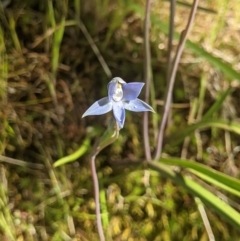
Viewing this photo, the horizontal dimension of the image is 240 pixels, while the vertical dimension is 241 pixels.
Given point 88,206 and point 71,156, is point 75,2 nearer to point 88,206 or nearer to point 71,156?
point 71,156

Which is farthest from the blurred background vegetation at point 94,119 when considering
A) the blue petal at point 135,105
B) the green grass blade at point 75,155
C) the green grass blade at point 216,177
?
the blue petal at point 135,105

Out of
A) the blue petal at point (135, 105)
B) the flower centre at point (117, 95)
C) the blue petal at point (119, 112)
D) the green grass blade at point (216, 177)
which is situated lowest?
the green grass blade at point (216, 177)

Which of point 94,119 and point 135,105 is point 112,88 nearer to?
point 135,105

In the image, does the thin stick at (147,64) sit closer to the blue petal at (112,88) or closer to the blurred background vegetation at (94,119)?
the blurred background vegetation at (94,119)

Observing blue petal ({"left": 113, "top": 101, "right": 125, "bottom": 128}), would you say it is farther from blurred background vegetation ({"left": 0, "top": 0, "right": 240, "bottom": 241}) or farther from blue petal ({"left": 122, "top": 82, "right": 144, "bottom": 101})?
blurred background vegetation ({"left": 0, "top": 0, "right": 240, "bottom": 241})

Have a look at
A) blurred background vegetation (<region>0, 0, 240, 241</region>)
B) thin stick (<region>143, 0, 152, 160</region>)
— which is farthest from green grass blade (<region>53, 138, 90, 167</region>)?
thin stick (<region>143, 0, 152, 160</region>)

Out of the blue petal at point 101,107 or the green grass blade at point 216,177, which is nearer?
the blue petal at point 101,107

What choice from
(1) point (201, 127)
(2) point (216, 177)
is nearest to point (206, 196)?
(2) point (216, 177)
